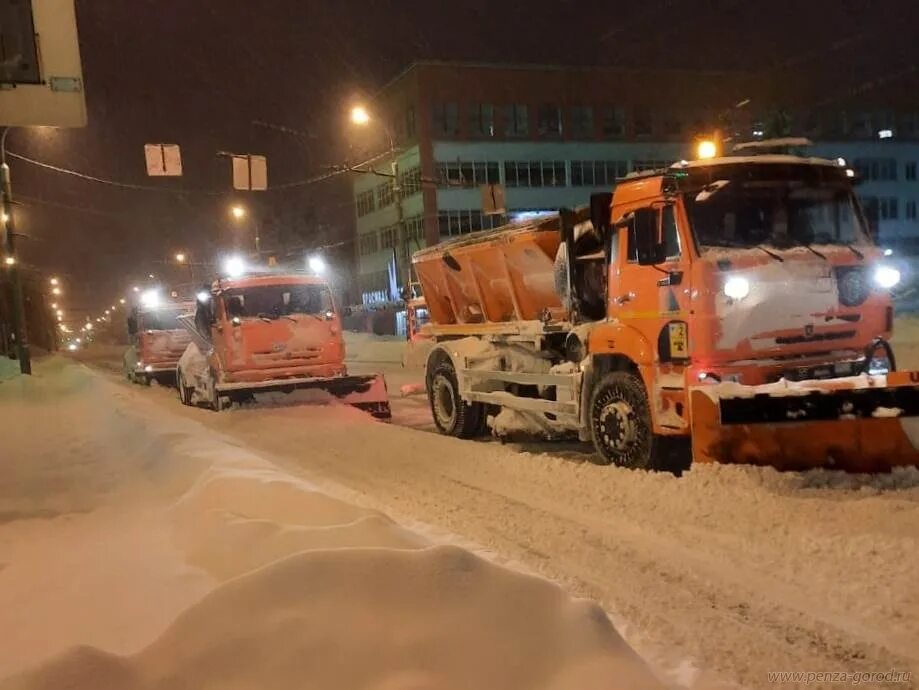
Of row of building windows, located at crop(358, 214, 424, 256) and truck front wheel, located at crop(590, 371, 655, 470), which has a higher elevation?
row of building windows, located at crop(358, 214, 424, 256)

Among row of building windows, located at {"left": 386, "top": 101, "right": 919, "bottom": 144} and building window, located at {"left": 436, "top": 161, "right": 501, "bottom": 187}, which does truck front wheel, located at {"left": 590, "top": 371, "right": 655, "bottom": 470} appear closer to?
building window, located at {"left": 436, "top": 161, "right": 501, "bottom": 187}

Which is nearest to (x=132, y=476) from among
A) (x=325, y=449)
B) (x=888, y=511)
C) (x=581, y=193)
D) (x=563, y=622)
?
(x=325, y=449)

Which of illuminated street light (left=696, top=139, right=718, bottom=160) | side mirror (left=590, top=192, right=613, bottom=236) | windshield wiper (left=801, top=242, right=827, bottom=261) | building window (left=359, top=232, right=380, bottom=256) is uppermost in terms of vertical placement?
building window (left=359, top=232, right=380, bottom=256)

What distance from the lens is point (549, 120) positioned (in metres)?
50.8

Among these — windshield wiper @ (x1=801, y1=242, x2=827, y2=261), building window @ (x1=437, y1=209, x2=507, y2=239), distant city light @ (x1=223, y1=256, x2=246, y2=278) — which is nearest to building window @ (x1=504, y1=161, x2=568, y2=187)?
building window @ (x1=437, y1=209, x2=507, y2=239)

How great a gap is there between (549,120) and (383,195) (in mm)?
12261

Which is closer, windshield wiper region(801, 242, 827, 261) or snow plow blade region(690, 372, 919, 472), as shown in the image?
snow plow blade region(690, 372, 919, 472)

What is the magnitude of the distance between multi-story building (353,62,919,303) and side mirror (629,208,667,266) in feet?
127

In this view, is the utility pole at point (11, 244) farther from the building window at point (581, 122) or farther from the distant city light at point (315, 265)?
the building window at point (581, 122)

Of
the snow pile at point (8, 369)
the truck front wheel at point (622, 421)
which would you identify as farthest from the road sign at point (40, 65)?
the snow pile at point (8, 369)

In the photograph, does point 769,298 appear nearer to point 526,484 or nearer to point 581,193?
point 526,484

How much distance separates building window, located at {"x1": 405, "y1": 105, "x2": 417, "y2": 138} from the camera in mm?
48938

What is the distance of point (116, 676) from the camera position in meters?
3.07

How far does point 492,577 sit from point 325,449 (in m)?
6.62
